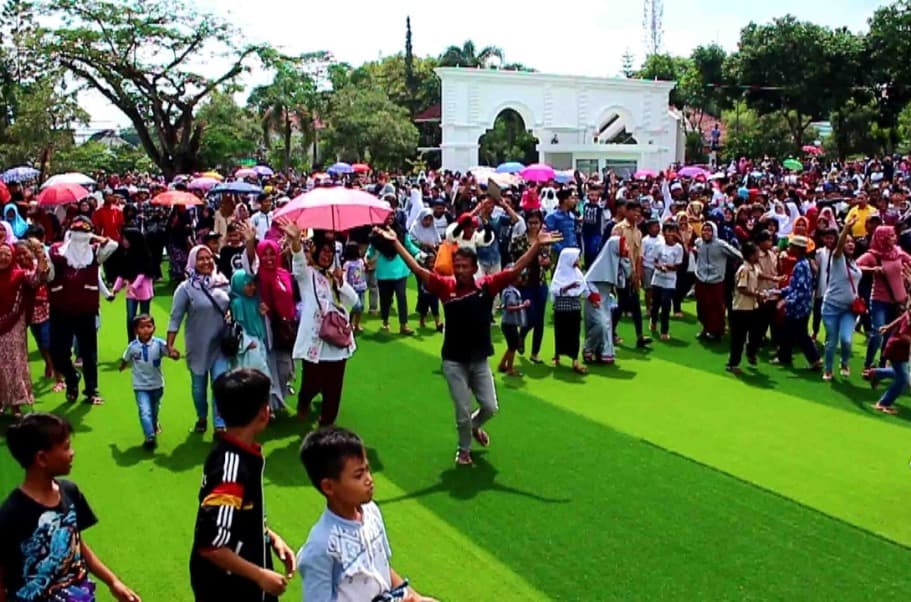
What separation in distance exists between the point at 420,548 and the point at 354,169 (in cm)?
2459

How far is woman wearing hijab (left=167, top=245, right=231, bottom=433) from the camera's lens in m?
6.91

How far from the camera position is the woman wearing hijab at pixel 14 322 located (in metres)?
6.96

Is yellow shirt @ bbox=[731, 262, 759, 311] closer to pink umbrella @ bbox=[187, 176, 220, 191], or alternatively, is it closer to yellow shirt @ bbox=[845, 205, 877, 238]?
yellow shirt @ bbox=[845, 205, 877, 238]

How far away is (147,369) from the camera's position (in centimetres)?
676

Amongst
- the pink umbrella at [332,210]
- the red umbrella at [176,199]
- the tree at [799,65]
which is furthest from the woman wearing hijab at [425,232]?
the tree at [799,65]

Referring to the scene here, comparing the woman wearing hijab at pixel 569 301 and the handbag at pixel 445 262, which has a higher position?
the handbag at pixel 445 262

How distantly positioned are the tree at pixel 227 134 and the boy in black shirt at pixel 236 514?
3354 centimetres

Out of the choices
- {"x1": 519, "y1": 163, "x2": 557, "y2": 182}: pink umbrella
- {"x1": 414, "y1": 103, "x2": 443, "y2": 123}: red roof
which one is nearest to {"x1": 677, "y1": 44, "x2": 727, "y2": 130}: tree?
{"x1": 414, "y1": 103, "x2": 443, "y2": 123}: red roof

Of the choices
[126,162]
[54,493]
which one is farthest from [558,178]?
[126,162]

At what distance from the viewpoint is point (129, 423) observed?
24.4 feet

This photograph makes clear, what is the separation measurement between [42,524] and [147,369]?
3863 mm

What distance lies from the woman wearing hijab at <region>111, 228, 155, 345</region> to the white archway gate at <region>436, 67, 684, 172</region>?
84.5 feet

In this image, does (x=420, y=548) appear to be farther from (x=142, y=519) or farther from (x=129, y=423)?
(x=129, y=423)

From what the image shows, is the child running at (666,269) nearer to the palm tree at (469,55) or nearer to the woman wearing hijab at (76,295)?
the woman wearing hijab at (76,295)
